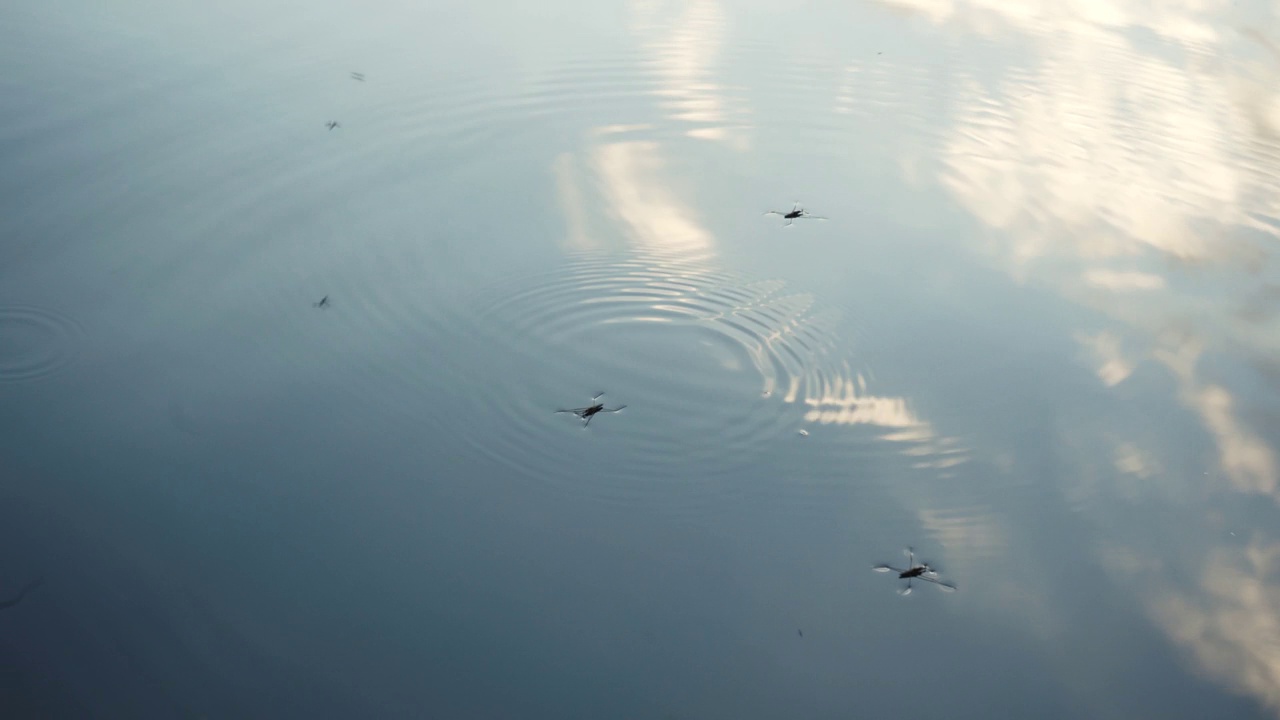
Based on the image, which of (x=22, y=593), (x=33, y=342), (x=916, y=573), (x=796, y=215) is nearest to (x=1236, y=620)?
(x=916, y=573)

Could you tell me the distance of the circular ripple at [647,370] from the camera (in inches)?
101

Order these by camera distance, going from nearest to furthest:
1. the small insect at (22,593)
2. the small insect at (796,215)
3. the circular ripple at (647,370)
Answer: the small insect at (22,593) < the circular ripple at (647,370) < the small insect at (796,215)

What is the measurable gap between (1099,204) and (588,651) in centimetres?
259

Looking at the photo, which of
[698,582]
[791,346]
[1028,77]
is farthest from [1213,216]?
[698,582]

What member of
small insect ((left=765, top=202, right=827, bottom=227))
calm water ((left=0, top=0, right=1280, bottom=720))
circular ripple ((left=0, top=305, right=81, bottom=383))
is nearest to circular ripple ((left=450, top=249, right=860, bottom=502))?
calm water ((left=0, top=0, right=1280, bottom=720))

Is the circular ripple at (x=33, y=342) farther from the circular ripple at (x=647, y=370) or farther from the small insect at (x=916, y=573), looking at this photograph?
the small insect at (x=916, y=573)

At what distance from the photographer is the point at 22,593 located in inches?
84.0

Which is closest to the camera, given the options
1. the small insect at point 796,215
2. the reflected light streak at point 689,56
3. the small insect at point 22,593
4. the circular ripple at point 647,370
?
the small insect at point 22,593

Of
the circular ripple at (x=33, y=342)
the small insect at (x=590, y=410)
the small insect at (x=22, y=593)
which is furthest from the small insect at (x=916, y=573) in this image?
the circular ripple at (x=33, y=342)

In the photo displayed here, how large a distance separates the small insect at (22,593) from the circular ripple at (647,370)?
3.32 ft

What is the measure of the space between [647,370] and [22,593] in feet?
5.24

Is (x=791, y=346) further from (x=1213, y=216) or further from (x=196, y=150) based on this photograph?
(x=196, y=150)

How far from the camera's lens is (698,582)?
229cm

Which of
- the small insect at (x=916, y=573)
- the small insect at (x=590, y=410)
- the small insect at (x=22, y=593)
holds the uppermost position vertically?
the small insect at (x=22, y=593)
